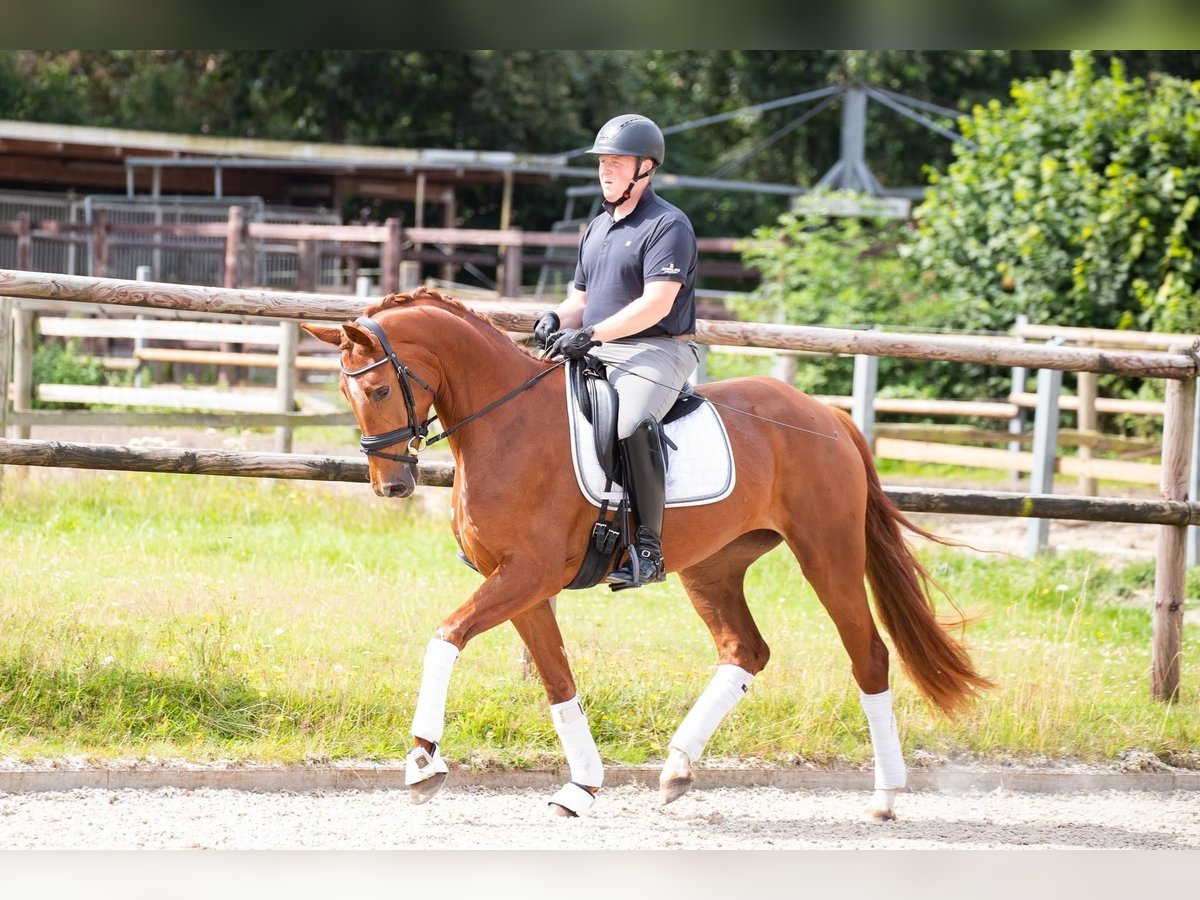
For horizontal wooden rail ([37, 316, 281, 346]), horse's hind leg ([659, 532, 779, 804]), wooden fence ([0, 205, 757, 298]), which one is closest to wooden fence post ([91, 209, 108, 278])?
wooden fence ([0, 205, 757, 298])

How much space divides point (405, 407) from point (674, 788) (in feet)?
6.02

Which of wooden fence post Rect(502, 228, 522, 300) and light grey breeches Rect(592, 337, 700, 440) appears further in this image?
wooden fence post Rect(502, 228, 522, 300)

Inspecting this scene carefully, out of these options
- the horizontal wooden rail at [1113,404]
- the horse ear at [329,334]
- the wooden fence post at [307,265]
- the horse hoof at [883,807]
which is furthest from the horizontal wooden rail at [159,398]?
the horse hoof at [883,807]

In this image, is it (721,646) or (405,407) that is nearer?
(405,407)

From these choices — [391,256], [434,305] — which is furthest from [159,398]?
[434,305]

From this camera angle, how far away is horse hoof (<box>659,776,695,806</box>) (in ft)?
16.9

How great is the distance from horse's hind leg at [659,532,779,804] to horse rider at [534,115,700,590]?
0.65 meters

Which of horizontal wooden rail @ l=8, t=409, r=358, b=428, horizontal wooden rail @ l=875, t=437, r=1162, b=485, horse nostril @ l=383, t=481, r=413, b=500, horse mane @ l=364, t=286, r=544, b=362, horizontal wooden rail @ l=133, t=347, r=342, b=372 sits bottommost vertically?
horizontal wooden rail @ l=875, t=437, r=1162, b=485

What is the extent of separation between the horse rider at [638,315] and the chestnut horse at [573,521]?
0.18 metres

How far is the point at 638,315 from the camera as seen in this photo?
4.82m

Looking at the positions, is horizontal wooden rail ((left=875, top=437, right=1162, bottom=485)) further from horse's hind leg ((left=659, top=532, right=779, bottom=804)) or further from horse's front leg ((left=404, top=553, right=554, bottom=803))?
horse's front leg ((left=404, top=553, right=554, bottom=803))

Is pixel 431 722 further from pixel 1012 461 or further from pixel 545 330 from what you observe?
pixel 1012 461

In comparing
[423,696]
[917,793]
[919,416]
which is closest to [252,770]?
[423,696]

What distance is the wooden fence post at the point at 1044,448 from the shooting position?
1023 cm
